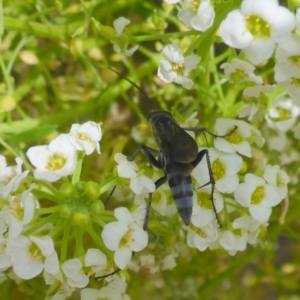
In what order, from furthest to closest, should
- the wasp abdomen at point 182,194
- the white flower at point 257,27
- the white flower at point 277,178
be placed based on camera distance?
1. the white flower at point 277,178
2. the wasp abdomen at point 182,194
3. the white flower at point 257,27

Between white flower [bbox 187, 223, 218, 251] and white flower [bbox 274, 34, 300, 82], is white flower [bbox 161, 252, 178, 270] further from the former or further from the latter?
white flower [bbox 274, 34, 300, 82]

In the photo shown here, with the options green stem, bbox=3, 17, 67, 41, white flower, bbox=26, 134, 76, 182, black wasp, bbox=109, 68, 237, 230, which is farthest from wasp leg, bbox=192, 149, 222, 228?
green stem, bbox=3, 17, 67, 41

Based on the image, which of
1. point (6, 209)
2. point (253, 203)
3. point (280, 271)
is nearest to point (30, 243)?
point (6, 209)

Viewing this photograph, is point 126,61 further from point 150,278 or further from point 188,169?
point 150,278

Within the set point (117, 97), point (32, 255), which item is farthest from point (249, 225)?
point (117, 97)

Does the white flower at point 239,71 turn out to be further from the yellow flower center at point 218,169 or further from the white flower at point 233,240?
the white flower at point 233,240

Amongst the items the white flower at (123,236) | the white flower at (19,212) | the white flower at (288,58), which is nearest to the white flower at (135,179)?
the white flower at (123,236)
